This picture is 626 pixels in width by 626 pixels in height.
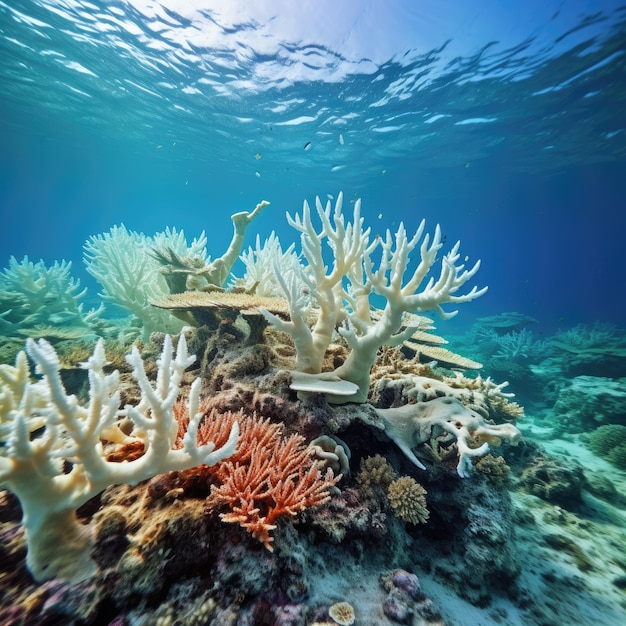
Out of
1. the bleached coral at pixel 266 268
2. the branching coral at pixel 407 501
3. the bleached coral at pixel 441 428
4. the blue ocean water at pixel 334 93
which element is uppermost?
the blue ocean water at pixel 334 93

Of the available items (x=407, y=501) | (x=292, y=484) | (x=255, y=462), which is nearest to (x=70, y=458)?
(x=255, y=462)

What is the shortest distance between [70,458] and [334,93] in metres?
23.1

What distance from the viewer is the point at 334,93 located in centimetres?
1939

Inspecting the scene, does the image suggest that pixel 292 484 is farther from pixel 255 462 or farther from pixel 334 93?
pixel 334 93

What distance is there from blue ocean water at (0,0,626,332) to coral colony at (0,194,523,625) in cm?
803

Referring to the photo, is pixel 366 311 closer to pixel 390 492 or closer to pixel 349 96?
pixel 390 492

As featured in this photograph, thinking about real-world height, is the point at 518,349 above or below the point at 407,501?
above

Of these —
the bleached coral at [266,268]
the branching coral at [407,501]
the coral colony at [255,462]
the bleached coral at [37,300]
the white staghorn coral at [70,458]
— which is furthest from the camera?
the bleached coral at [37,300]

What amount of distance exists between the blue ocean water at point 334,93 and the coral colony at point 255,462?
8.03 m

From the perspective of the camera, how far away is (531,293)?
11094 centimetres

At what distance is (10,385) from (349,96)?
22928 mm

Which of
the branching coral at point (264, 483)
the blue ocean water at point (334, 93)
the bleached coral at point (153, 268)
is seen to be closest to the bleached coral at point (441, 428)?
the branching coral at point (264, 483)

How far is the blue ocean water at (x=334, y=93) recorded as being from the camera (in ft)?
46.3

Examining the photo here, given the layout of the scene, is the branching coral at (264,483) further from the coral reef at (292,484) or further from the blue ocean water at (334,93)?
the blue ocean water at (334,93)
